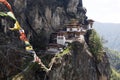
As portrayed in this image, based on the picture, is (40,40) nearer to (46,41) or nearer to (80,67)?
(46,41)

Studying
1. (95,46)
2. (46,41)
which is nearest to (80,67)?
(95,46)

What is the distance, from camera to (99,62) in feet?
184

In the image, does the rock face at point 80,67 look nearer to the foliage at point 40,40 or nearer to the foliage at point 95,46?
the foliage at point 95,46

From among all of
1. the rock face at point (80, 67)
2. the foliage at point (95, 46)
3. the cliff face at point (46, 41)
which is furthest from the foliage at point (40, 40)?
the foliage at point (95, 46)

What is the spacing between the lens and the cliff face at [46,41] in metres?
46.0

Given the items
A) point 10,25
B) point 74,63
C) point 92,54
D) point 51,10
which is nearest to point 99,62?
point 92,54

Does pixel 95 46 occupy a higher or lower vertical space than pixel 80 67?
higher

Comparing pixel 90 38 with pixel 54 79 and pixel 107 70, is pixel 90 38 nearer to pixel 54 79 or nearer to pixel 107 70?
pixel 107 70

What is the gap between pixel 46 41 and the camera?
55844 millimetres

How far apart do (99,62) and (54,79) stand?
43.5ft

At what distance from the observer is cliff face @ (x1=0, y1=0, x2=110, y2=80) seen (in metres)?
46.0

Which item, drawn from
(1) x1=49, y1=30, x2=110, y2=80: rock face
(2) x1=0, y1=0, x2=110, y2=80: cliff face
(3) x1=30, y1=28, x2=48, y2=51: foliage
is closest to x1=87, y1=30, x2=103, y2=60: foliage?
(2) x1=0, y1=0, x2=110, y2=80: cliff face

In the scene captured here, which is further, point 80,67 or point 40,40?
point 40,40

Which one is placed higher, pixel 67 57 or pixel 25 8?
pixel 25 8
